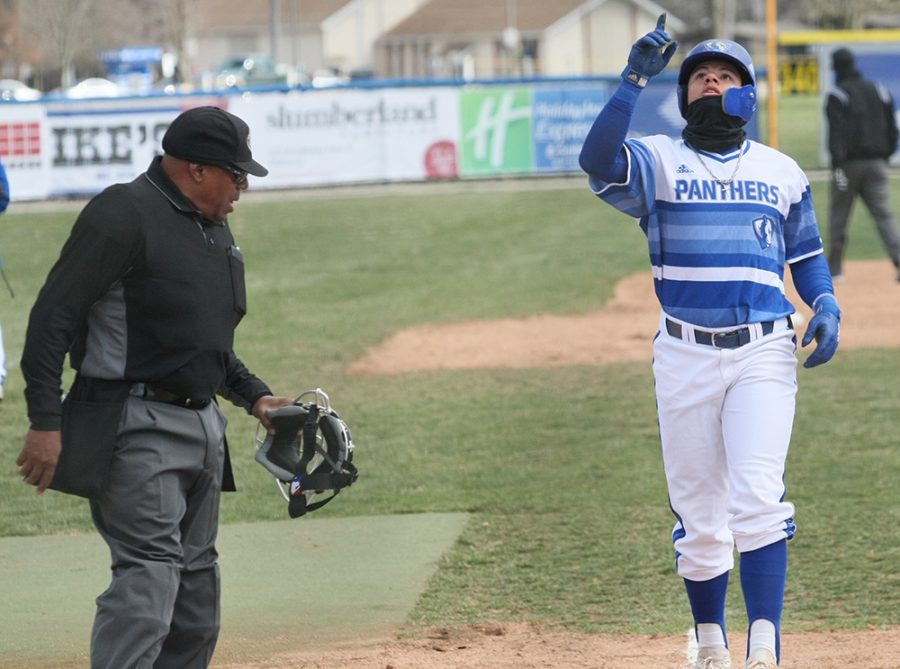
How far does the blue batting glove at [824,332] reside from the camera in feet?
15.3

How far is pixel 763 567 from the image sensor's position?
4.49 meters

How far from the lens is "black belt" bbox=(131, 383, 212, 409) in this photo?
412 cm

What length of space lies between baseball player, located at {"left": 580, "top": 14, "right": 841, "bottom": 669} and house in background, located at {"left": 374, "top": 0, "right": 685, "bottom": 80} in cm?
6624

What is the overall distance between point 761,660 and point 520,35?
73043 mm

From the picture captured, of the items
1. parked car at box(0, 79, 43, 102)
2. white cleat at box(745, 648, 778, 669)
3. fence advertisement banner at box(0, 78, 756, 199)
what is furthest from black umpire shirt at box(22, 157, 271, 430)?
parked car at box(0, 79, 43, 102)

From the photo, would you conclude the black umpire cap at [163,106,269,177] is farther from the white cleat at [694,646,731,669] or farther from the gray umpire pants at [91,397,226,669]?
the white cleat at [694,646,731,669]

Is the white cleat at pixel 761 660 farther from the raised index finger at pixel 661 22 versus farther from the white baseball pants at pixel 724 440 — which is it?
the raised index finger at pixel 661 22

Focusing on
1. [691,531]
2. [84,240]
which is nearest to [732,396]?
[691,531]

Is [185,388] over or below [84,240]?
below

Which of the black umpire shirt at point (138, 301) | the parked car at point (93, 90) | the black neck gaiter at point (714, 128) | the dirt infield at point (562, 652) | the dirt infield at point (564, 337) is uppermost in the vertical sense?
the parked car at point (93, 90)

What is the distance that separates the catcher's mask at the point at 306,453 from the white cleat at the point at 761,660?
1368mm

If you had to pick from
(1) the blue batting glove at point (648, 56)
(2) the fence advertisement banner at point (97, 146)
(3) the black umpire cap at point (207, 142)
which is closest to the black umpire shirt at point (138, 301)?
(3) the black umpire cap at point (207, 142)

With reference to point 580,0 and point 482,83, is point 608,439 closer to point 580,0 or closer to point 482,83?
point 482,83

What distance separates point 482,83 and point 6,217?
9.10 metres
